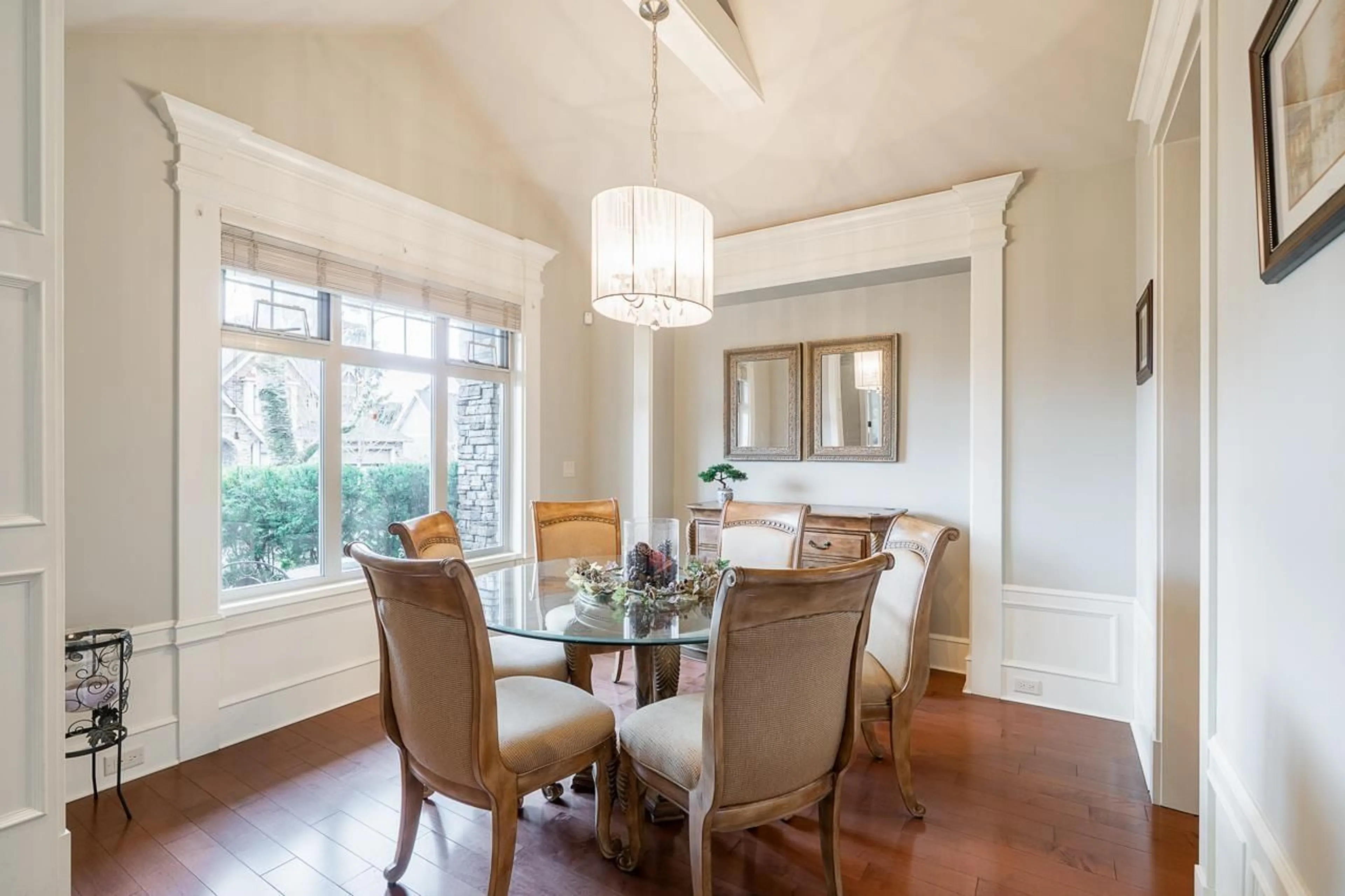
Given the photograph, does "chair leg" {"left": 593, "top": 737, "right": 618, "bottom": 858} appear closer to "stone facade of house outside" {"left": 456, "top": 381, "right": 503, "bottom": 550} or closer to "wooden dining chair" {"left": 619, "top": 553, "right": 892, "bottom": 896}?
"wooden dining chair" {"left": 619, "top": 553, "right": 892, "bottom": 896}

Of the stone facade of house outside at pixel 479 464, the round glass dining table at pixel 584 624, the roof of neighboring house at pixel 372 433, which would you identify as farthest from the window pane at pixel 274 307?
the round glass dining table at pixel 584 624

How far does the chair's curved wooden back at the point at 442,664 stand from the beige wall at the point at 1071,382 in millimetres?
2821

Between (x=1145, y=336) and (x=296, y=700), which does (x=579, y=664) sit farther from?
(x=1145, y=336)

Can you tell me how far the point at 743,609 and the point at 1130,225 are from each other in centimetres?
297

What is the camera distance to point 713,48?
2785mm

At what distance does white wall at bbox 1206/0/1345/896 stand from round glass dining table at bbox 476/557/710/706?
1.06 meters

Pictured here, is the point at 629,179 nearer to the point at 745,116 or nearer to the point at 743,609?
the point at 745,116

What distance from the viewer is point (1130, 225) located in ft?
9.93

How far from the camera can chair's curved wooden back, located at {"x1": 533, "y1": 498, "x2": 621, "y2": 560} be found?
3281mm

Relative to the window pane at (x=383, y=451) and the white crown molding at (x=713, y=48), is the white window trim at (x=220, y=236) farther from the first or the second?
the white crown molding at (x=713, y=48)

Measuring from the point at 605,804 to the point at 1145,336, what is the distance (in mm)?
2780

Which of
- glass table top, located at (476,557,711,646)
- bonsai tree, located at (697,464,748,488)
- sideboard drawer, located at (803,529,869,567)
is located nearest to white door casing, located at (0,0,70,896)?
glass table top, located at (476,557,711,646)

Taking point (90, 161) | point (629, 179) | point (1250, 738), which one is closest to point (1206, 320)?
point (1250, 738)

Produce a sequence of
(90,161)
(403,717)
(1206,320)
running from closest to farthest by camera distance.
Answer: (1206,320) → (403,717) → (90,161)
